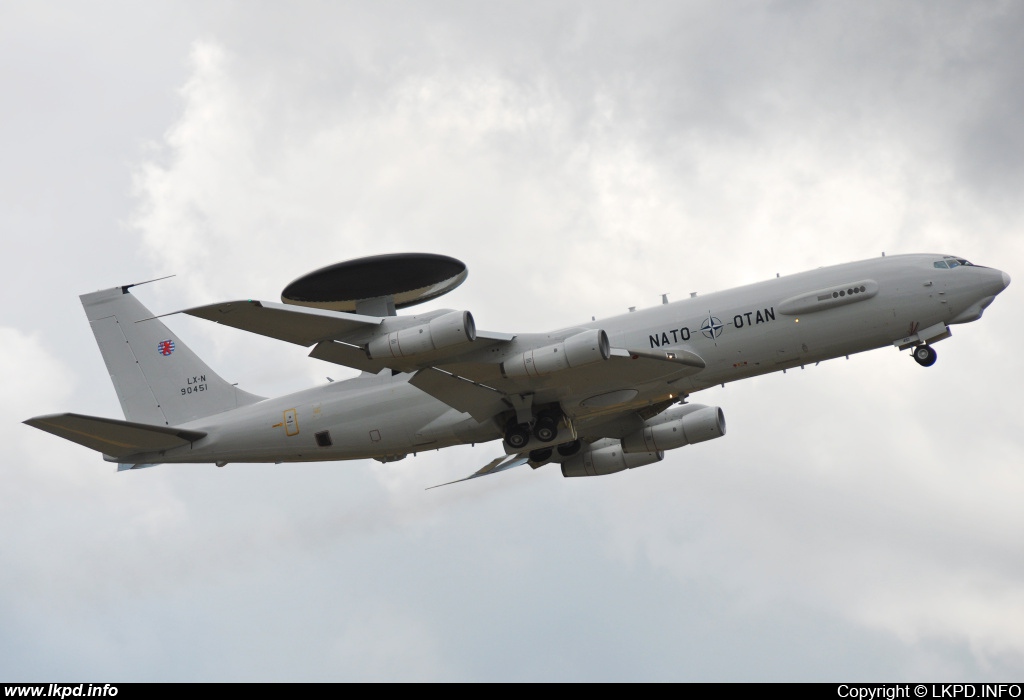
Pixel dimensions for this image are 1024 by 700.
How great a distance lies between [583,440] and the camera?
43.8 meters

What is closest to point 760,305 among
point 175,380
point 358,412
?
point 358,412

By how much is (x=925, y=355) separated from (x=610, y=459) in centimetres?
1364

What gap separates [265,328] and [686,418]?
17.9m

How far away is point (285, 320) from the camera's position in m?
31.8

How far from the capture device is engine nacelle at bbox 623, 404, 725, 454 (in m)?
42.4

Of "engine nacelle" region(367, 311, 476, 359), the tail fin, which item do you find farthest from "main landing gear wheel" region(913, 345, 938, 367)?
the tail fin

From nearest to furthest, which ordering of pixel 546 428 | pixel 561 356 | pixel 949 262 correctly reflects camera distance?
pixel 561 356 < pixel 949 262 < pixel 546 428

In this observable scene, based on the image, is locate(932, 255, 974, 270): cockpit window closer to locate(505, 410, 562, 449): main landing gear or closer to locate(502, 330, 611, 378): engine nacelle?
locate(502, 330, 611, 378): engine nacelle

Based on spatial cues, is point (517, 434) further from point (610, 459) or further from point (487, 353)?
point (610, 459)

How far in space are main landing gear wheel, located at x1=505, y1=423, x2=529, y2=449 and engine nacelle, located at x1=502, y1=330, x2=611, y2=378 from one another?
12.0ft

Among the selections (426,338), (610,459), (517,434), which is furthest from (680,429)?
(426,338)

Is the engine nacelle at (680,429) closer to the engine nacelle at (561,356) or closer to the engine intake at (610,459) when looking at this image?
the engine intake at (610,459)
